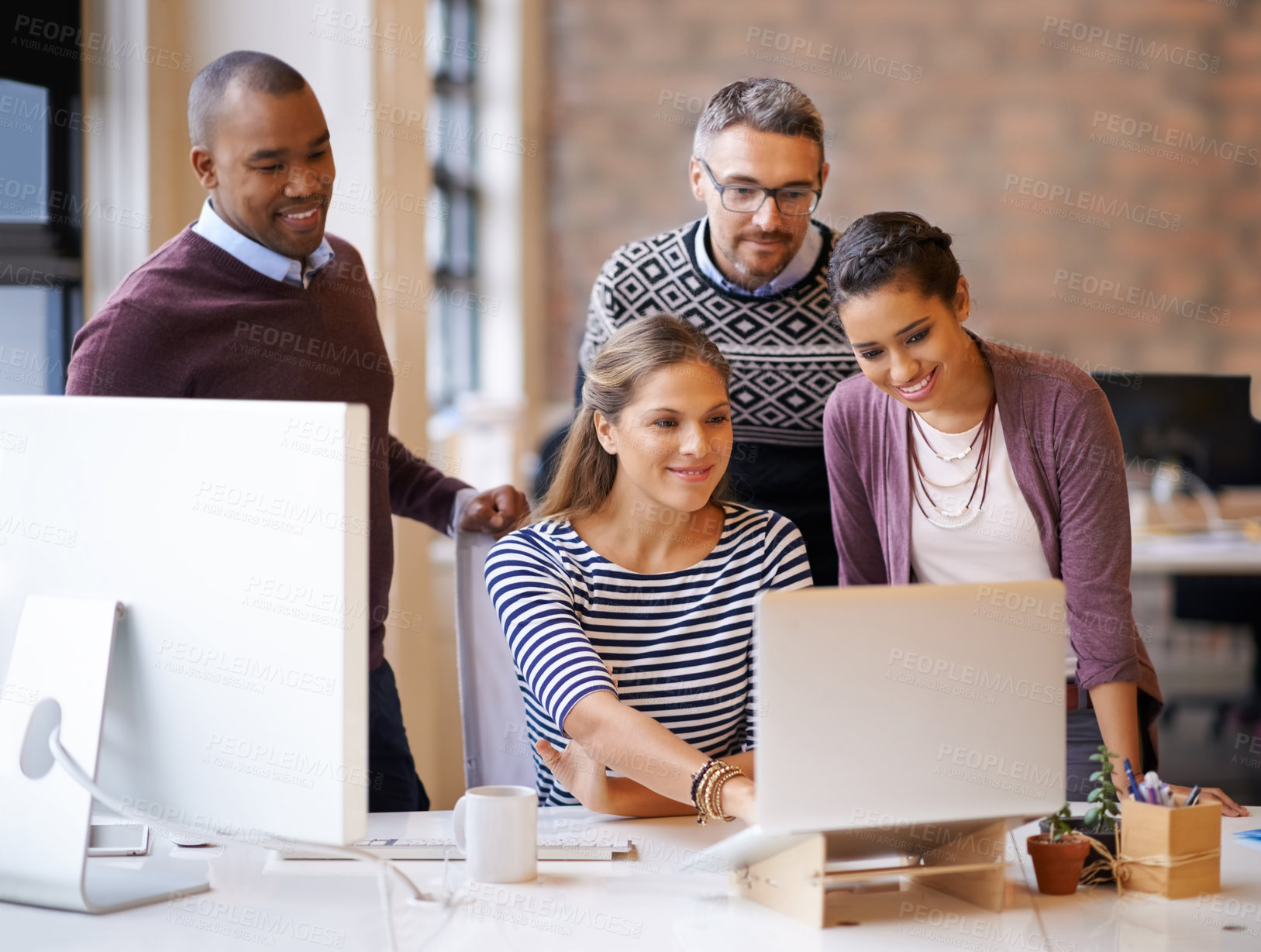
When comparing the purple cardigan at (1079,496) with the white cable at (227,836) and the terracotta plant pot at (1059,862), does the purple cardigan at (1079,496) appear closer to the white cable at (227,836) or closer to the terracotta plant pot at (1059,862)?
the terracotta plant pot at (1059,862)

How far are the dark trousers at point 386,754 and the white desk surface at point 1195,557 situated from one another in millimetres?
2190

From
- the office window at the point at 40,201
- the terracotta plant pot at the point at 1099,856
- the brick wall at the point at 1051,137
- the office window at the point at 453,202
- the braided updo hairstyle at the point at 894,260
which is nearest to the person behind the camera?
the terracotta plant pot at the point at 1099,856

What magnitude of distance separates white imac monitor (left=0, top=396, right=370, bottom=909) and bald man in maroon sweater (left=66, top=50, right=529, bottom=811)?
511 millimetres

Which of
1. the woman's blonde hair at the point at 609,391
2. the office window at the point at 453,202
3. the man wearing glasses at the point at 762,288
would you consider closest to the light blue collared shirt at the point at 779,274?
the man wearing glasses at the point at 762,288

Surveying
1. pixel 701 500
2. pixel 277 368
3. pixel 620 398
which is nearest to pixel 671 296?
pixel 620 398

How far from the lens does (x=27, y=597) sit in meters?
1.14

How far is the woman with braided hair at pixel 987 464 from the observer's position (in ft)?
4.97

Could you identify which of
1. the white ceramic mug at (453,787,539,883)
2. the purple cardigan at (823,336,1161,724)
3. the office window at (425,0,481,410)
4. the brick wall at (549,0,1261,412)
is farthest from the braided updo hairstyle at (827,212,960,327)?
the brick wall at (549,0,1261,412)

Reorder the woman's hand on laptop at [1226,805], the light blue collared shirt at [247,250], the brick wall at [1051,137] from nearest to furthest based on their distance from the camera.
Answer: the woman's hand on laptop at [1226,805]
the light blue collared shirt at [247,250]
the brick wall at [1051,137]

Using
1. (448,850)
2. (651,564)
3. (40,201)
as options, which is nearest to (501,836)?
(448,850)

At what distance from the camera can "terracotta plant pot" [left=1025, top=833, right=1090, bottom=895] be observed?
1.18m

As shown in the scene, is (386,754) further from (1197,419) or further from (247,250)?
(1197,419)

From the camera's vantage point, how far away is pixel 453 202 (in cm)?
494

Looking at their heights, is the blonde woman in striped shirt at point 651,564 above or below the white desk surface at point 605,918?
above
